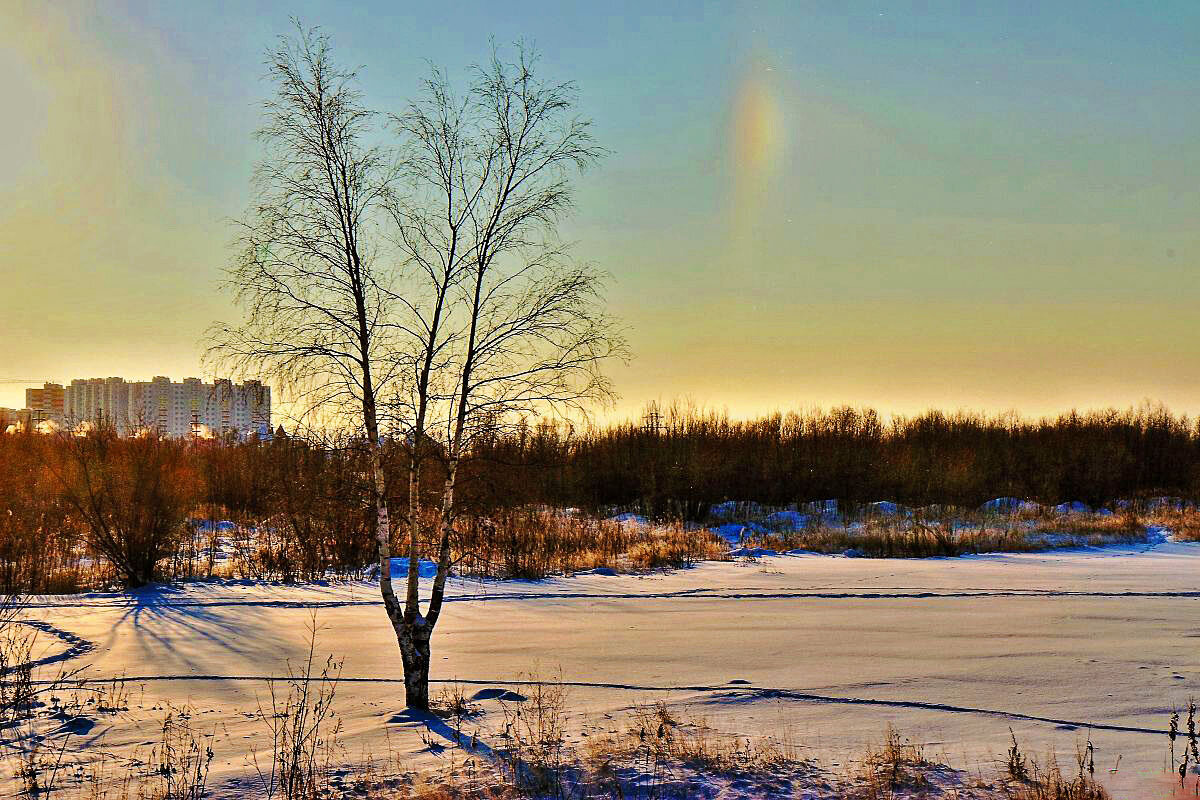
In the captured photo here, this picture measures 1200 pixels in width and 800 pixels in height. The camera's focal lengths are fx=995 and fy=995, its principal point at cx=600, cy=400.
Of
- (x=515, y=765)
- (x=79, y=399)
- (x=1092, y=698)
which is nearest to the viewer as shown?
(x=515, y=765)

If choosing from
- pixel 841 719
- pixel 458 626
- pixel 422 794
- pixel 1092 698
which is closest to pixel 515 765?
pixel 422 794

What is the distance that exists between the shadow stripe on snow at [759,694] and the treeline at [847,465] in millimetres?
22768

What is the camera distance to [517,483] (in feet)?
33.9

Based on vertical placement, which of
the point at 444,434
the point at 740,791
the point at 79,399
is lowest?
the point at 740,791

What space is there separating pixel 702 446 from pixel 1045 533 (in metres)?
14.6

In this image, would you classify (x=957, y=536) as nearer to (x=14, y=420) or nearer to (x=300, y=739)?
(x=300, y=739)

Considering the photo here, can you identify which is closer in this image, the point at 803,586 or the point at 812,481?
the point at 803,586

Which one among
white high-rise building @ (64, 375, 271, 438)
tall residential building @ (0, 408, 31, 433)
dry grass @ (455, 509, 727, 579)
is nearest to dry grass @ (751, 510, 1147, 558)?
dry grass @ (455, 509, 727, 579)

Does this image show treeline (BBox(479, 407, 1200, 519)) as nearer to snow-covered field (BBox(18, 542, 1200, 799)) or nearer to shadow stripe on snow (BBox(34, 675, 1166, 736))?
snow-covered field (BBox(18, 542, 1200, 799))

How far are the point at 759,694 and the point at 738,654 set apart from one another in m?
2.02

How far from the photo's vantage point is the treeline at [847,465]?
3638 cm

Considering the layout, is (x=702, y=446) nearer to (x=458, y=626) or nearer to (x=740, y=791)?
(x=458, y=626)

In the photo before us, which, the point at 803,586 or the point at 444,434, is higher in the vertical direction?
the point at 444,434

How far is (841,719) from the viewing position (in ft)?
26.8
